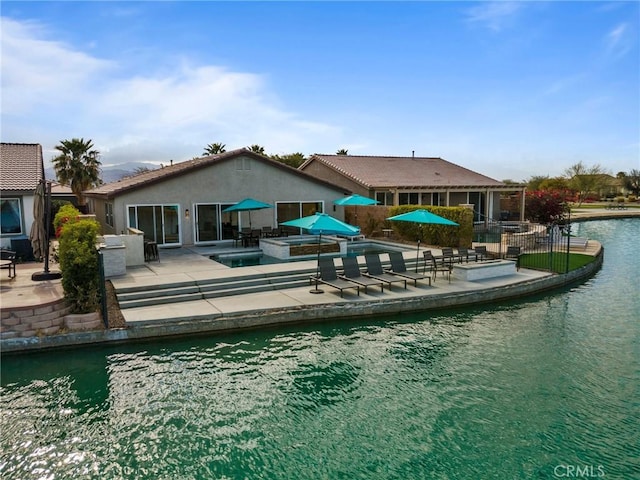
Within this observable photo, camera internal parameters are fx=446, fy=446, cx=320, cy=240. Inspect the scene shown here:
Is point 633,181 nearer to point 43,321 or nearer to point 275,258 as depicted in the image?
point 275,258

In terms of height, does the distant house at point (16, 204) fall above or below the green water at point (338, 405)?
above

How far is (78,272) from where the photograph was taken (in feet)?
35.8

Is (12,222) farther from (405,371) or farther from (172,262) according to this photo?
(405,371)

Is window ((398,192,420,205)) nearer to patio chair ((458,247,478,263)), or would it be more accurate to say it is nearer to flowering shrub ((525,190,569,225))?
flowering shrub ((525,190,569,225))

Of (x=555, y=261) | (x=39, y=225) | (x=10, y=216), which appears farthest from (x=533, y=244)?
(x=10, y=216)

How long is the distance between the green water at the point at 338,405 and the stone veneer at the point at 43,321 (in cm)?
61

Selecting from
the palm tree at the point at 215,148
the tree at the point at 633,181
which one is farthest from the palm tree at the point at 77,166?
A: the tree at the point at 633,181

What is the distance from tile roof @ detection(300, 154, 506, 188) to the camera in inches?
1284

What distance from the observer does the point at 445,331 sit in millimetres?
11828

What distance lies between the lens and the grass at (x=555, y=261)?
18.1 metres

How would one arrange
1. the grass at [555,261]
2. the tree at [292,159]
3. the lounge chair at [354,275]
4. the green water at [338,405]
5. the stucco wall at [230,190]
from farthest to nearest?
the tree at [292,159] < the stucco wall at [230,190] < the grass at [555,261] < the lounge chair at [354,275] < the green water at [338,405]

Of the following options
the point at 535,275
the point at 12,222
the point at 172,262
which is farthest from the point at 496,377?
the point at 12,222

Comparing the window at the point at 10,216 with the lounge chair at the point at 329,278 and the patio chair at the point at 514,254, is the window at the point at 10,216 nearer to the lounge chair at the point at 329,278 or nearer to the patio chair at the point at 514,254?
the lounge chair at the point at 329,278

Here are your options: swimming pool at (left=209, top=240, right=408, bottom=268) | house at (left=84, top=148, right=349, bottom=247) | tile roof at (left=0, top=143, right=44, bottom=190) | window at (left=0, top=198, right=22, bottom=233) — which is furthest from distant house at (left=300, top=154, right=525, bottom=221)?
window at (left=0, top=198, right=22, bottom=233)
